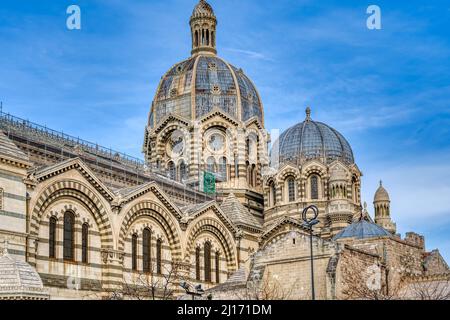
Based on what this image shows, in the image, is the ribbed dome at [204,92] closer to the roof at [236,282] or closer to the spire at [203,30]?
the spire at [203,30]

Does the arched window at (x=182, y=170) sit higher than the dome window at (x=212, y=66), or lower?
lower

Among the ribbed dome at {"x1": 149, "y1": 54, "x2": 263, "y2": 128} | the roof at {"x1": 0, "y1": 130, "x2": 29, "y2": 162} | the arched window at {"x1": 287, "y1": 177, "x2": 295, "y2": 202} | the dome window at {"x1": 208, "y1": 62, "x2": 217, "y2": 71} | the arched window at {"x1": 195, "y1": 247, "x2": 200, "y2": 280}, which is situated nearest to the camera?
the roof at {"x1": 0, "y1": 130, "x2": 29, "y2": 162}

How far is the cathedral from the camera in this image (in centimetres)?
3981

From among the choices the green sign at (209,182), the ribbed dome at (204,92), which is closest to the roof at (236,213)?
the green sign at (209,182)

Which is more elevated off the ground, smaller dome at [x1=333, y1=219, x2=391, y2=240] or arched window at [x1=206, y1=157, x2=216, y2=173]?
arched window at [x1=206, y1=157, x2=216, y2=173]

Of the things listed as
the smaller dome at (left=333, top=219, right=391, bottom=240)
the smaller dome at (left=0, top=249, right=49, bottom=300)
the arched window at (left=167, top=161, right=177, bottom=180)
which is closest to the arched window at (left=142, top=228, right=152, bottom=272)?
the smaller dome at (left=333, top=219, right=391, bottom=240)

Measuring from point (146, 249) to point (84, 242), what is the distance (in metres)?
5.57

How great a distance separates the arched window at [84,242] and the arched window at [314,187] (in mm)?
25388

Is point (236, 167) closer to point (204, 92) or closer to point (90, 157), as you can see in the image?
point (204, 92)

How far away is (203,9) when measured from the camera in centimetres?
7362

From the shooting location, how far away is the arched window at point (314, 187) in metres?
65.4

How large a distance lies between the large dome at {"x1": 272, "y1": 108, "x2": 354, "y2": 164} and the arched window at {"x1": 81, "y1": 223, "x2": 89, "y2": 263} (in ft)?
85.0

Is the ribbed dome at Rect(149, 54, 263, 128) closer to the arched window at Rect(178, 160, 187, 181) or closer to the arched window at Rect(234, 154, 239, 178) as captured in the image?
the arched window at Rect(234, 154, 239, 178)

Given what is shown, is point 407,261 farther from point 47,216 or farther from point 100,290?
point 47,216
